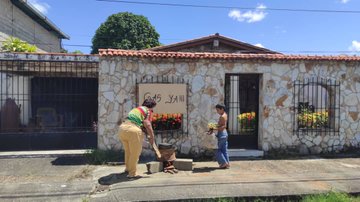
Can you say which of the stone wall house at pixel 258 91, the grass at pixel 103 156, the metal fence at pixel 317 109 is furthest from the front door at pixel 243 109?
the grass at pixel 103 156

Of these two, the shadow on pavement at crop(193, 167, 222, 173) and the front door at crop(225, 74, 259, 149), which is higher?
the front door at crop(225, 74, 259, 149)

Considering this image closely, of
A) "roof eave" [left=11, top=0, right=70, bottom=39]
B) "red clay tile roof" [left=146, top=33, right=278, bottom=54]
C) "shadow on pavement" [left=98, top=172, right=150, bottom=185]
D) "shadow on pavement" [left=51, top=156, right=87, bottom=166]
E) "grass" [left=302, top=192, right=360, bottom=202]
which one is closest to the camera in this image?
"grass" [left=302, top=192, right=360, bottom=202]

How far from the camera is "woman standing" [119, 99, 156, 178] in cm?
707

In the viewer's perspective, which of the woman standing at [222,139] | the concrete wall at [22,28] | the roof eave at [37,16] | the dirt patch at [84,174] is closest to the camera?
the dirt patch at [84,174]

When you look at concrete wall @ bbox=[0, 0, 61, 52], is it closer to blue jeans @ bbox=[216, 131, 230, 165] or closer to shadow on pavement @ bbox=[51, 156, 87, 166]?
shadow on pavement @ bbox=[51, 156, 87, 166]

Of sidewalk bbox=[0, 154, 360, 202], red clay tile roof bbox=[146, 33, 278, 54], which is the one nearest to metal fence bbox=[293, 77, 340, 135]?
sidewalk bbox=[0, 154, 360, 202]

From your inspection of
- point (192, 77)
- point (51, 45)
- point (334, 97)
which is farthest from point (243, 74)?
point (51, 45)

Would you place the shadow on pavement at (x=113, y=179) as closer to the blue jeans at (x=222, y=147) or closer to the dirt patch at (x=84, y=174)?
the dirt patch at (x=84, y=174)

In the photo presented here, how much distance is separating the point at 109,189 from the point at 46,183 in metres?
1.31

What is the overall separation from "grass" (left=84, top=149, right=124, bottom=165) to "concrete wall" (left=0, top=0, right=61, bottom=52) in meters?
8.90

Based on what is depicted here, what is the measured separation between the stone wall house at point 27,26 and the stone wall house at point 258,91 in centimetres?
829

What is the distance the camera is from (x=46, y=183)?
22.8 ft

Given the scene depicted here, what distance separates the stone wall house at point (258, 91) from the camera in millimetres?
9250

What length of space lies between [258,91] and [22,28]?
535 inches
